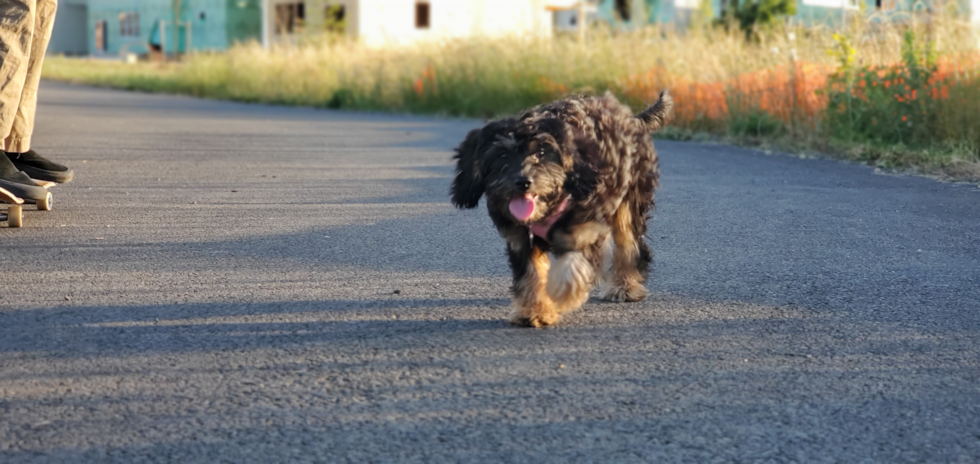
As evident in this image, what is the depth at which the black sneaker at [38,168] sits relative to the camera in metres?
6.68

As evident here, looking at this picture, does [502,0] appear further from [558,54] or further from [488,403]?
[488,403]

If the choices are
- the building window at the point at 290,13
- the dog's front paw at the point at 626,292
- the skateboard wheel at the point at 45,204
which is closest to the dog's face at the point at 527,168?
the dog's front paw at the point at 626,292

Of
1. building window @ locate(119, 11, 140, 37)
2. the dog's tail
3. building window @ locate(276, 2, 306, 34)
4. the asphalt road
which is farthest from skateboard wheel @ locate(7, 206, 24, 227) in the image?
building window @ locate(119, 11, 140, 37)

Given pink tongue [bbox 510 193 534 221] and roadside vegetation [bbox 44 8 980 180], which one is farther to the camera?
roadside vegetation [bbox 44 8 980 180]

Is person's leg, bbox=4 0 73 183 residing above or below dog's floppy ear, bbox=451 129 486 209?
above

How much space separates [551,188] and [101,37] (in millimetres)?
54821

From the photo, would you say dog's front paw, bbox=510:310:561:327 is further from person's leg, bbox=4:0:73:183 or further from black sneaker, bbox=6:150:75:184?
black sneaker, bbox=6:150:75:184

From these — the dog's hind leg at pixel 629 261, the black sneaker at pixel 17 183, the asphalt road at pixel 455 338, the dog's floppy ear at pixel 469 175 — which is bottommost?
the asphalt road at pixel 455 338

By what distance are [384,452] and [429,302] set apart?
1790 millimetres

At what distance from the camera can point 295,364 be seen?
355 cm

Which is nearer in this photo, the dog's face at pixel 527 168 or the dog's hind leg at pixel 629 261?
the dog's face at pixel 527 168

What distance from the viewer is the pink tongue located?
3.78m

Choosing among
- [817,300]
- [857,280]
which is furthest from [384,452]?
[857,280]

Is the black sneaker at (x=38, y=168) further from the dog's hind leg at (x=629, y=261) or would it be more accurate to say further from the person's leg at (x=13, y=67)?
the dog's hind leg at (x=629, y=261)
